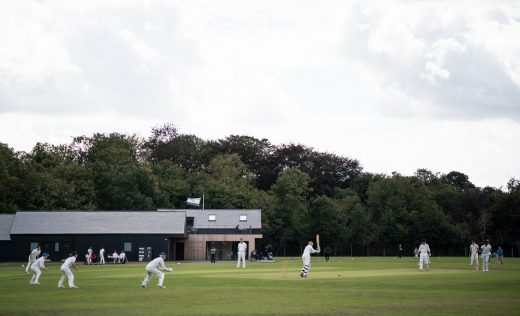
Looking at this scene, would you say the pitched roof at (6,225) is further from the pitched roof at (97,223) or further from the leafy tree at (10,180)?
the leafy tree at (10,180)

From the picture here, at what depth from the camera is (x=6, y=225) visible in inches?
3526

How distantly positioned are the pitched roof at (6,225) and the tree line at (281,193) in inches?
238

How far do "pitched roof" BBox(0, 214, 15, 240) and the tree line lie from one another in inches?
238

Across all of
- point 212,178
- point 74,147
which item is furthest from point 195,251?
point 74,147

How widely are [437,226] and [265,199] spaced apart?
25.4 metres

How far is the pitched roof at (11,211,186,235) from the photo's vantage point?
88438 mm

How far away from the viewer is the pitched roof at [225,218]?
314ft

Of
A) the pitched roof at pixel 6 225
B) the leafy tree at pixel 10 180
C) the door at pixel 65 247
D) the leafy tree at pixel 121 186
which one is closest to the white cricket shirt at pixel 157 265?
the door at pixel 65 247

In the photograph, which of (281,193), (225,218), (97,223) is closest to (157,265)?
(97,223)

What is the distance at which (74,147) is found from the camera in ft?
426

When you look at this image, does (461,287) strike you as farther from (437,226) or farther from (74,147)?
(74,147)

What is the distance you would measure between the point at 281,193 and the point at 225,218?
26.4 m

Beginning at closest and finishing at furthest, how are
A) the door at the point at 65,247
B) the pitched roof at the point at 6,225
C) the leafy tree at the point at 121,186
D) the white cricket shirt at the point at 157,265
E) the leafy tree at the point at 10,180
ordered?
1. the white cricket shirt at the point at 157,265
2. the door at the point at 65,247
3. the pitched roof at the point at 6,225
4. the leafy tree at the point at 10,180
5. the leafy tree at the point at 121,186

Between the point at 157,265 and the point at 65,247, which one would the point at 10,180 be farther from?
the point at 157,265
